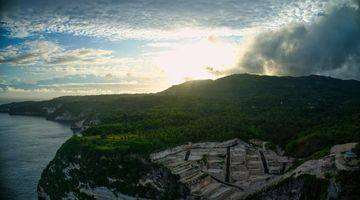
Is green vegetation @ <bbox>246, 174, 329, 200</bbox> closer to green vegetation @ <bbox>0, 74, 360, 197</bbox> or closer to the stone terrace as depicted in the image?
the stone terrace

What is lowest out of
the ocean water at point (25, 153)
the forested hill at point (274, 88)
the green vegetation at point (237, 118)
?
the ocean water at point (25, 153)

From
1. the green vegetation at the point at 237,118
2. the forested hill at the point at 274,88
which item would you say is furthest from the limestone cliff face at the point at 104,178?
the forested hill at the point at 274,88

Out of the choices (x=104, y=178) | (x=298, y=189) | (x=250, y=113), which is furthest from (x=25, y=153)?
(x=298, y=189)

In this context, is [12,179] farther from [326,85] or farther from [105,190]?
[326,85]

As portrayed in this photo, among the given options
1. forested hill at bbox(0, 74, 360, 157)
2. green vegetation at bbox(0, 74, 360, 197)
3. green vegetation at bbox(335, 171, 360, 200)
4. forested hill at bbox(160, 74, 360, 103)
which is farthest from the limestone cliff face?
forested hill at bbox(160, 74, 360, 103)

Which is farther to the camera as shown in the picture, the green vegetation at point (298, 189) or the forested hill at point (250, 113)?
the forested hill at point (250, 113)

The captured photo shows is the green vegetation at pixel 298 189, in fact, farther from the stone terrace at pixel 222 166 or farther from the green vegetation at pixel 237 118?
the green vegetation at pixel 237 118
